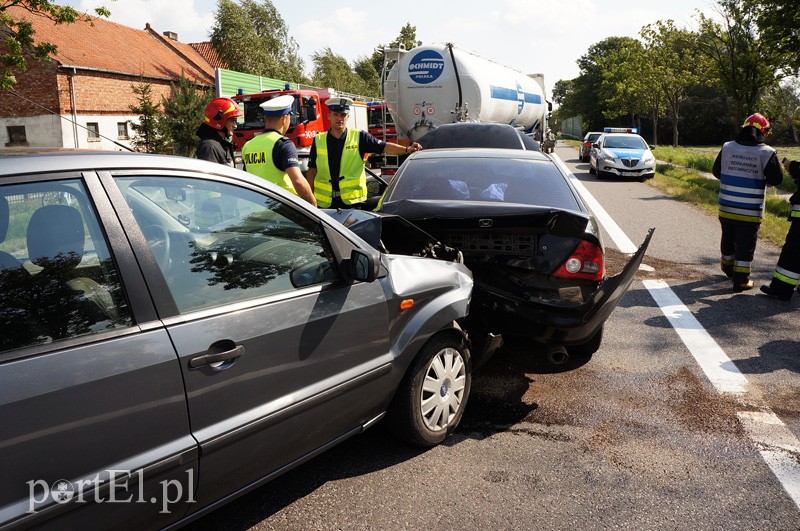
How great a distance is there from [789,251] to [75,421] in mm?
6592

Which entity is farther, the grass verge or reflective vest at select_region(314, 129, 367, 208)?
the grass verge

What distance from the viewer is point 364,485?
321 centimetres

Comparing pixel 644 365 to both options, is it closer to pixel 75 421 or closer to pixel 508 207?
pixel 508 207

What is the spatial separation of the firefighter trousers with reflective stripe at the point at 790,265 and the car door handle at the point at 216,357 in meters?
5.96

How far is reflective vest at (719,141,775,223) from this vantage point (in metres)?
6.99

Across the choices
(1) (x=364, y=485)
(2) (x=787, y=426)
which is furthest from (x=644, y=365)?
(1) (x=364, y=485)

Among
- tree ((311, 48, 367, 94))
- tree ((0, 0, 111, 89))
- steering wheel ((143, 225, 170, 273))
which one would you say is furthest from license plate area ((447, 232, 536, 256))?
tree ((311, 48, 367, 94))

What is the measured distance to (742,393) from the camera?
4.32m

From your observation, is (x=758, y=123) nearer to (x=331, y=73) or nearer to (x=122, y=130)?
(x=122, y=130)

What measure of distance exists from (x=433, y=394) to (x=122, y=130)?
96.7 feet

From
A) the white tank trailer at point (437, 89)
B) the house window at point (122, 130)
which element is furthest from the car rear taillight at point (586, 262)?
the house window at point (122, 130)

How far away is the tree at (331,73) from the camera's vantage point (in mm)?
49344

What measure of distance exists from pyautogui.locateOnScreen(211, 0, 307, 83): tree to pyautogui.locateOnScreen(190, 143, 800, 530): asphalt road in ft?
130

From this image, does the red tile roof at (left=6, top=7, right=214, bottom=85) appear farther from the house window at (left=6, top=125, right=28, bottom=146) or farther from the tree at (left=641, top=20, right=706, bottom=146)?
the tree at (left=641, top=20, right=706, bottom=146)
